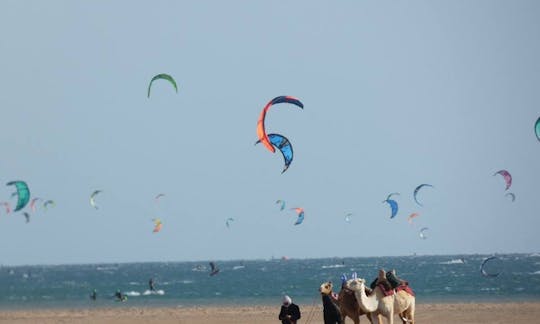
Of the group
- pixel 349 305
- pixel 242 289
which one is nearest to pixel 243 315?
pixel 349 305

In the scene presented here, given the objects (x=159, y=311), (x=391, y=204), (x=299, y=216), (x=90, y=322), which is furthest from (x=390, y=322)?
(x=299, y=216)

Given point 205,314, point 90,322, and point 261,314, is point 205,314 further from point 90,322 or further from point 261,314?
point 90,322

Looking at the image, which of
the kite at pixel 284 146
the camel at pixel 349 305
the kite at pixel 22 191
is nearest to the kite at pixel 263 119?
the kite at pixel 284 146

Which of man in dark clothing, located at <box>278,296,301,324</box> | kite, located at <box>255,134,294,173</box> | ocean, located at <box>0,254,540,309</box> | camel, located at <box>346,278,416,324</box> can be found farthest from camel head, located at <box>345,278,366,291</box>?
ocean, located at <box>0,254,540,309</box>

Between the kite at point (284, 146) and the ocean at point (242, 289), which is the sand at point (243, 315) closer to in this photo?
the kite at point (284, 146)

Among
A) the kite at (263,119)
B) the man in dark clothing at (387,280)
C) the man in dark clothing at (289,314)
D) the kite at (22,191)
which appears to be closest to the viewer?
the man in dark clothing at (289,314)

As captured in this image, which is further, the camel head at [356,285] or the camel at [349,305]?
the camel at [349,305]

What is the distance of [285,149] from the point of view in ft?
76.0

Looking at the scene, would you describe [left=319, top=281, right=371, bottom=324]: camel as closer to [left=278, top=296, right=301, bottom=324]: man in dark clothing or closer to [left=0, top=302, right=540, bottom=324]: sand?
[left=278, top=296, right=301, bottom=324]: man in dark clothing

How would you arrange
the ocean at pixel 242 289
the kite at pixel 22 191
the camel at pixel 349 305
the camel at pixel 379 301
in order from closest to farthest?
the camel at pixel 379 301
the camel at pixel 349 305
the kite at pixel 22 191
the ocean at pixel 242 289

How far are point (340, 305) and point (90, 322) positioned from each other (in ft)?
36.2

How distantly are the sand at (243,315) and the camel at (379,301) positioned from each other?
458 cm

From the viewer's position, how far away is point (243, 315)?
27422 mm

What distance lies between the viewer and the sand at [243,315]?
77.3 ft
